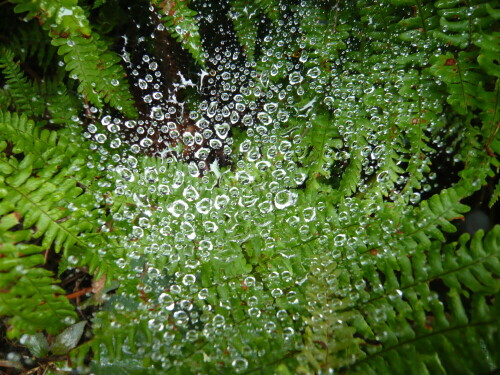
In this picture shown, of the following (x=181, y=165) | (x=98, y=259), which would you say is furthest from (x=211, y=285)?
(x=181, y=165)

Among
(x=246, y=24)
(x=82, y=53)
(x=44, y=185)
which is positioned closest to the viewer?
(x=44, y=185)

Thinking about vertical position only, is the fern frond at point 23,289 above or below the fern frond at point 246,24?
below

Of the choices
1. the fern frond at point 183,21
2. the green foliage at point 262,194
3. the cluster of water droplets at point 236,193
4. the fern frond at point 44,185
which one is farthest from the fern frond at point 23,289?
the fern frond at point 183,21

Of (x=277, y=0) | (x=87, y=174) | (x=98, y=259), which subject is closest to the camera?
(x=98, y=259)

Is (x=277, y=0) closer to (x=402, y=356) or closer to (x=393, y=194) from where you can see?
(x=393, y=194)

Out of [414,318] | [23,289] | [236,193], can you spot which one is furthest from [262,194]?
[23,289]

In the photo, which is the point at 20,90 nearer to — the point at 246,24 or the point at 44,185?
the point at 44,185

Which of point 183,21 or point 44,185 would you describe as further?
point 183,21

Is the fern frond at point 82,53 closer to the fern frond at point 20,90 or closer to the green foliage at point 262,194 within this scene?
the green foliage at point 262,194
